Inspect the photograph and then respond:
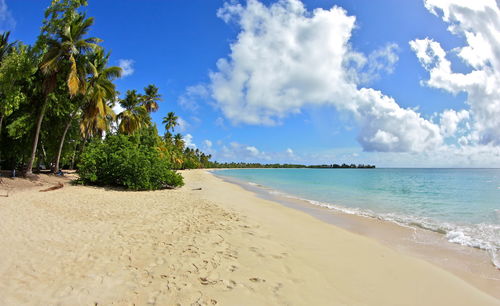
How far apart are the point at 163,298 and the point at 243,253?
210 cm

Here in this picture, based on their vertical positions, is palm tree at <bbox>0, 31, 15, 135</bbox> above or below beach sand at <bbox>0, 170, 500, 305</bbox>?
above

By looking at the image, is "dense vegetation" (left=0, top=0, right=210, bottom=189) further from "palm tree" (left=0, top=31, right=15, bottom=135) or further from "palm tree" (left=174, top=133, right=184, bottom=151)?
"palm tree" (left=174, top=133, right=184, bottom=151)

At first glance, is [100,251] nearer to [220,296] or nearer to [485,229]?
[220,296]

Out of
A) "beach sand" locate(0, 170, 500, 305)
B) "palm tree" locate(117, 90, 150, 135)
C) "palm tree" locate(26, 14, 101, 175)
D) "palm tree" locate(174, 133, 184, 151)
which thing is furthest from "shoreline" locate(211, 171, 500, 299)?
"palm tree" locate(174, 133, 184, 151)

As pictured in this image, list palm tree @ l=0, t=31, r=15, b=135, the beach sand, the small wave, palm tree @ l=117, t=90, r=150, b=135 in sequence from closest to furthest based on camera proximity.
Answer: the beach sand
the small wave
palm tree @ l=0, t=31, r=15, b=135
palm tree @ l=117, t=90, r=150, b=135

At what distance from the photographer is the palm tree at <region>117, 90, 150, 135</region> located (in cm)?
2931

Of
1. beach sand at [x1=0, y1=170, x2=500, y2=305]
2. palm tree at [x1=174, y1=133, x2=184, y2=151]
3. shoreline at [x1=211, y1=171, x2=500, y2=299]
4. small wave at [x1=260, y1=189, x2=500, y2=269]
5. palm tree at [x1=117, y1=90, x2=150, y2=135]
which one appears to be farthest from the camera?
palm tree at [x1=174, y1=133, x2=184, y2=151]

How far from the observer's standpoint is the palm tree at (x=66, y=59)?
14422mm

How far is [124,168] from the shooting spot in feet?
50.0

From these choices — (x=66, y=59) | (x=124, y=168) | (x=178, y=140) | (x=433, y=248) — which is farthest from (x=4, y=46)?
(x=178, y=140)

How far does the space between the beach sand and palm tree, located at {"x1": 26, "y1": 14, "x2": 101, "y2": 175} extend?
29.3ft

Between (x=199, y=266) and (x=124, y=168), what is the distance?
12.7 metres

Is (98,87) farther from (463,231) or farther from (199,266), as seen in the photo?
(463,231)

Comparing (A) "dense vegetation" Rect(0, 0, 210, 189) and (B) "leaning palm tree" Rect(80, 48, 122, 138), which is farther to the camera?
(B) "leaning palm tree" Rect(80, 48, 122, 138)
